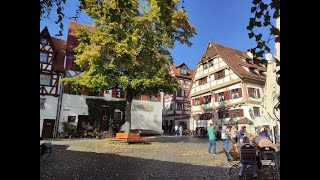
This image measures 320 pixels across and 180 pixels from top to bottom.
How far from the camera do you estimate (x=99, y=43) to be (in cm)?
2053

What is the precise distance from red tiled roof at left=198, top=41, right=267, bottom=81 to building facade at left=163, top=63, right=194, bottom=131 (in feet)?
29.9

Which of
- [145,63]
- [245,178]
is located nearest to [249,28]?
[245,178]

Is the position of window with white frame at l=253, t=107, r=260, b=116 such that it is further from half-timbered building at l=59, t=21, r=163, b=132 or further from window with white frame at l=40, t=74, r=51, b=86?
window with white frame at l=40, t=74, r=51, b=86

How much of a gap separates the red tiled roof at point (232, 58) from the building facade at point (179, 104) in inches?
358

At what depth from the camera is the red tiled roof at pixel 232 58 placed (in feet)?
116

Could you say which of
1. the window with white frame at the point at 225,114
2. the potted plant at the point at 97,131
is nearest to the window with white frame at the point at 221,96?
the window with white frame at the point at 225,114

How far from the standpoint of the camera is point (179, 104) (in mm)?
49344

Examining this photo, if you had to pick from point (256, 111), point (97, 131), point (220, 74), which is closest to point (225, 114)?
point (256, 111)

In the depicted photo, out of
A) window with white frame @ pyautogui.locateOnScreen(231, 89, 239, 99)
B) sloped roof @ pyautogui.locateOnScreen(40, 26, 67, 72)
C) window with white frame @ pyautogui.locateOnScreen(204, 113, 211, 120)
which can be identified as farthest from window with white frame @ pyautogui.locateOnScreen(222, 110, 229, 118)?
sloped roof @ pyautogui.locateOnScreen(40, 26, 67, 72)
